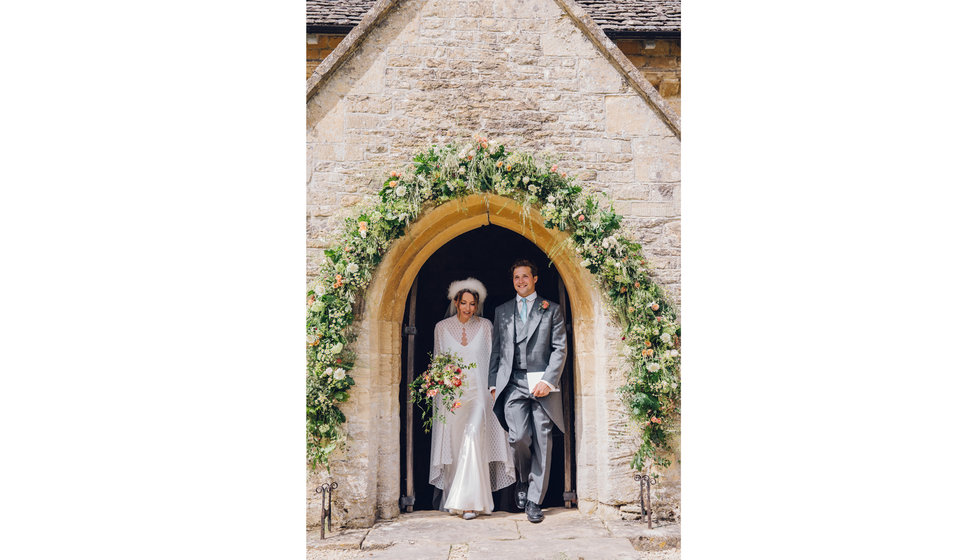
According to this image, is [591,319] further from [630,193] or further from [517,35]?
[517,35]

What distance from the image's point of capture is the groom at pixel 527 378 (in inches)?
212

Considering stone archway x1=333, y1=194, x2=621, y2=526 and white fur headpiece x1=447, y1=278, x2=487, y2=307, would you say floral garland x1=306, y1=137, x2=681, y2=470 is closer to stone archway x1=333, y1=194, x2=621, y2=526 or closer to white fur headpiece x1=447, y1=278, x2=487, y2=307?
stone archway x1=333, y1=194, x2=621, y2=526

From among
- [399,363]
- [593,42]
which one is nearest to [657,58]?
[593,42]

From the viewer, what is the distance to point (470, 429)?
5.65m

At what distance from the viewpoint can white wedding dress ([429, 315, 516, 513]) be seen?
5648 mm

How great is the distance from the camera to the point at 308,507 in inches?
193

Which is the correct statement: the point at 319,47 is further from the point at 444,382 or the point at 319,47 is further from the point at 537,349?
the point at 537,349

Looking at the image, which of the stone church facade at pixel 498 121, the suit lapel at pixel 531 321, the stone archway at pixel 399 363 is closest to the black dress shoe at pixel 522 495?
the stone archway at pixel 399 363

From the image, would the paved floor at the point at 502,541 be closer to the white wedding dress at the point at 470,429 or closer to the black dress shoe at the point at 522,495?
the black dress shoe at the point at 522,495

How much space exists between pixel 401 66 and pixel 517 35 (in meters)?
0.89

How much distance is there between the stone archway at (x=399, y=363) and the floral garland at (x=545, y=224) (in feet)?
0.37

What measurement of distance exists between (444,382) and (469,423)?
398 mm

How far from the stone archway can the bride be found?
52 centimetres

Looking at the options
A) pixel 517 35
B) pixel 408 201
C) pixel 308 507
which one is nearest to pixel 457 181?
pixel 408 201
